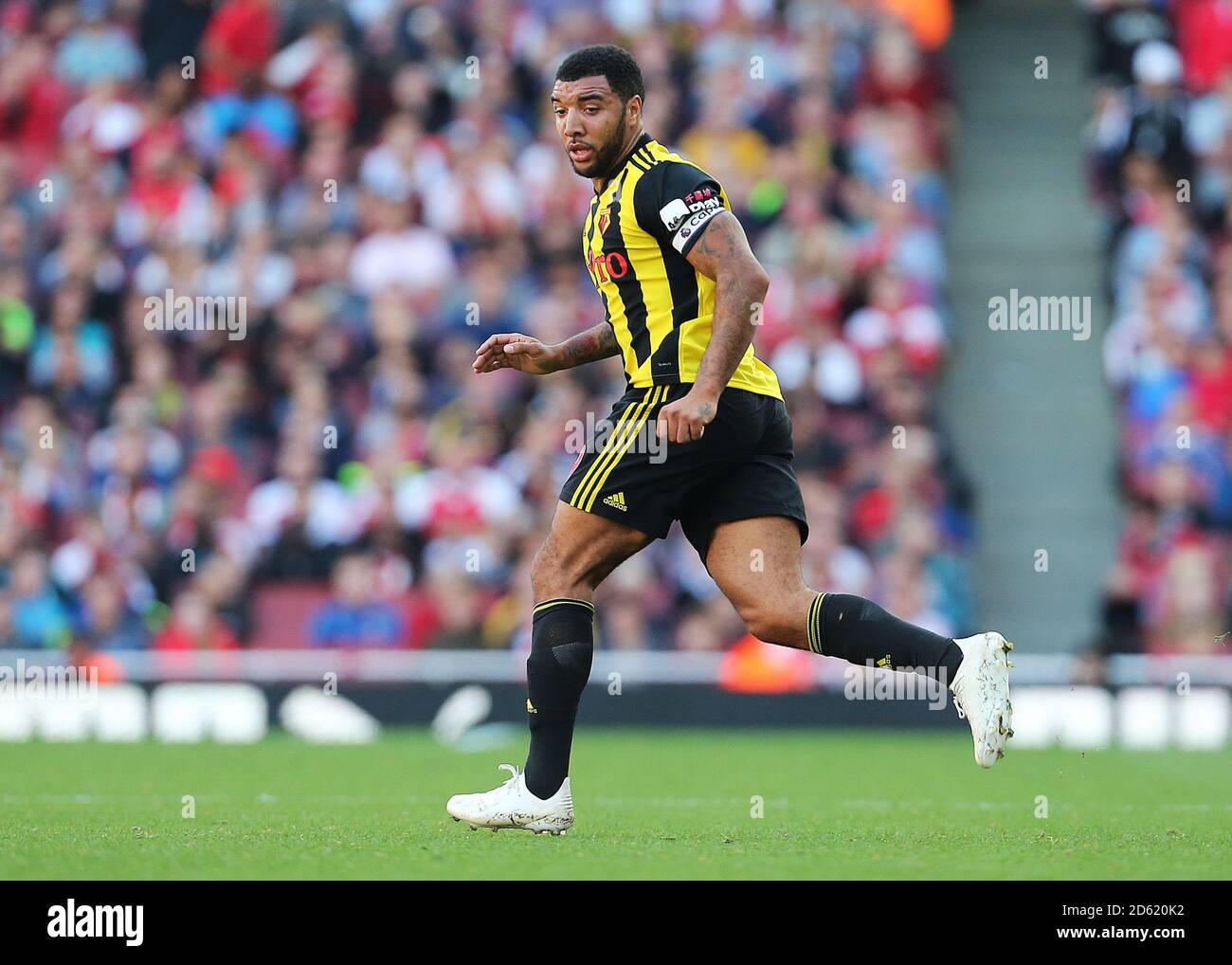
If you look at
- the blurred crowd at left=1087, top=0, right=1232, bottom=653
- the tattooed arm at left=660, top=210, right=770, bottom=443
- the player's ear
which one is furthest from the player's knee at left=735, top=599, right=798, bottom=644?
the blurred crowd at left=1087, top=0, right=1232, bottom=653

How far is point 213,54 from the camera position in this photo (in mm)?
14695

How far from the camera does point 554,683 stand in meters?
5.88

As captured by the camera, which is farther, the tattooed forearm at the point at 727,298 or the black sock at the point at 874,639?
the black sock at the point at 874,639

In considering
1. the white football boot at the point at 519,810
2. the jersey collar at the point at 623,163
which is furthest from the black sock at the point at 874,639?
the jersey collar at the point at 623,163

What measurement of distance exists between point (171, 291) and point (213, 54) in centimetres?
223

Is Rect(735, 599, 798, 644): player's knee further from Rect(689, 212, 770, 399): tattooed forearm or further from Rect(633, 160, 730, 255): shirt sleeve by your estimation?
Rect(633, 160, 730, 255): shirt sleeve

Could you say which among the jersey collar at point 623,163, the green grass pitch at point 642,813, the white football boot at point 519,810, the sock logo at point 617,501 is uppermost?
the jersey collar at point 623,163

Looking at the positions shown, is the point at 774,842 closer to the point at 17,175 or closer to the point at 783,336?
the point at 783,336

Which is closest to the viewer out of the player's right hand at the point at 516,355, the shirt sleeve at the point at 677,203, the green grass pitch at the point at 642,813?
the green grass pitch at the point at 642,813

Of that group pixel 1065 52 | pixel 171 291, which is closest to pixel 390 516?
pixel 171 291

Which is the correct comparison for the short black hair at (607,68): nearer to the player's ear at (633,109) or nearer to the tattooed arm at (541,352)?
the player's ear at (633,109)

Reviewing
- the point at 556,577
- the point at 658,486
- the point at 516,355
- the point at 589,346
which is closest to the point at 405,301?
the point at 589,346

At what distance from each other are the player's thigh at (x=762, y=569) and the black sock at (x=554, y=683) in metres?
0.45

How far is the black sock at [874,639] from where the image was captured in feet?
18.9
